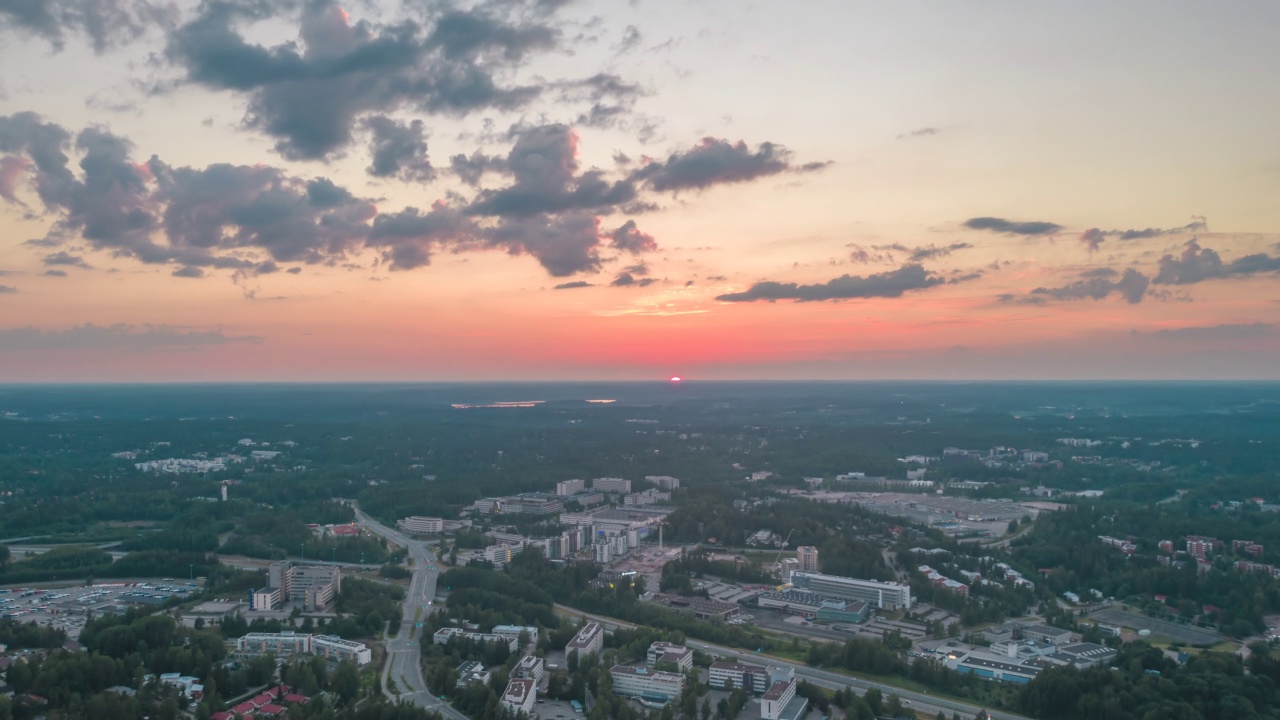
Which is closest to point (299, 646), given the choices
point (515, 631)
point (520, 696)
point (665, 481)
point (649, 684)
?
point (515, 631)

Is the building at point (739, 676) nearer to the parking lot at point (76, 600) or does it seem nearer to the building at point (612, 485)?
the parking lot at point (76, 600)

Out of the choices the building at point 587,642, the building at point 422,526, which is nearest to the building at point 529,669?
the building at point 587,642

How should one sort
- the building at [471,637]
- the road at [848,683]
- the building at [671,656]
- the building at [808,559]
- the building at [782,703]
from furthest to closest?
the building at [808,559], the building at [471,637], the building at [671,656], the road at [848,683], the building at [782,703]

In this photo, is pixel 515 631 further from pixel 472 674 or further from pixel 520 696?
pixel 520 696

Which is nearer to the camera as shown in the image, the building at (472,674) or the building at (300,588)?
the building at (472,674)

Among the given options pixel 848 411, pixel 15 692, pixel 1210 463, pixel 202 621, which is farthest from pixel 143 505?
pixel 848 411

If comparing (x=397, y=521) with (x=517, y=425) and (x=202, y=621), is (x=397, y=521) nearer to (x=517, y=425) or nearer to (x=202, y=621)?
(x=202, y=621)

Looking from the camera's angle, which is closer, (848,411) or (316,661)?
(316,661)
